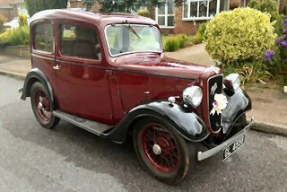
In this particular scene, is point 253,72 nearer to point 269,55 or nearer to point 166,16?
point 269,55

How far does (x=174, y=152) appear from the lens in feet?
9.02

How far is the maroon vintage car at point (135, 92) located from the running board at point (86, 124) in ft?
0.05

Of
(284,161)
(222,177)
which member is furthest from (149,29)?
(284,161)

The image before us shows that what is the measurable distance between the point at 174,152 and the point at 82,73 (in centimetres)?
167

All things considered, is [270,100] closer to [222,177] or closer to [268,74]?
[268,74]

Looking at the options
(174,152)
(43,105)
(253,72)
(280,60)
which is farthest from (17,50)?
(174,152)

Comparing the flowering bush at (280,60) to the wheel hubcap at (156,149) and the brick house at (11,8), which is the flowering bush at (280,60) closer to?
the wheel hubcap at (156,149)

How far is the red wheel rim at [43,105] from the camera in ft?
14.2

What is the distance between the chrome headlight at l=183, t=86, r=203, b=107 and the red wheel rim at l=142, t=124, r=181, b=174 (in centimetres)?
40

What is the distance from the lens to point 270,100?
16.3 feet

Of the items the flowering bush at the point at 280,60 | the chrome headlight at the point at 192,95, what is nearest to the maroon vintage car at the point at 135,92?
the chrome headlight at the point at 192,95

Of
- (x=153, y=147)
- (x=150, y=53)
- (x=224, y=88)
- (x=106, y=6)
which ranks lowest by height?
(x=153, y=147)

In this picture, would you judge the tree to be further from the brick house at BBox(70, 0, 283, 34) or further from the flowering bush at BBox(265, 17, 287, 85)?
the flowering bush at BBox(265, 17, 287, 85)

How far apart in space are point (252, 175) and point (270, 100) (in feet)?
8.24
